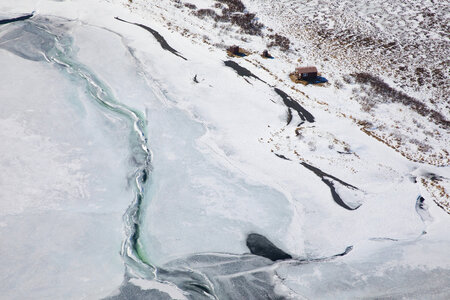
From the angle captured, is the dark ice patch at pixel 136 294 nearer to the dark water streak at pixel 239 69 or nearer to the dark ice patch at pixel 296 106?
the dark ice patch at pixel 296 106

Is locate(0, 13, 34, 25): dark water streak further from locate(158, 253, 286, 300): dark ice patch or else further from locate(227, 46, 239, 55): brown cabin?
locate(158, 253, 286, 300): dark ice patch

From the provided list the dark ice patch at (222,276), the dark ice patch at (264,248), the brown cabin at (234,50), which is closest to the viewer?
the dark ice patch at (222,276)

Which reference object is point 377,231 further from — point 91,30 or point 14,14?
point 14,14

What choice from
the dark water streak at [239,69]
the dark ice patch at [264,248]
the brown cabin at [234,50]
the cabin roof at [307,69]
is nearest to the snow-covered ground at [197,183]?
the dark ice patch at [264,248]

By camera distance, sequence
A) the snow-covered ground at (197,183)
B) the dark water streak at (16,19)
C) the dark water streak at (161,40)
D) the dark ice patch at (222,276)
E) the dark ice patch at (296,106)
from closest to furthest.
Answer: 1. the dark ice patch at (222,276)
2. the snow-covered ground at (197,183)
3. the dark ice patch at (296,106)
4. the dark water streak at (161,40)
5. the dark water streak at (16,19)


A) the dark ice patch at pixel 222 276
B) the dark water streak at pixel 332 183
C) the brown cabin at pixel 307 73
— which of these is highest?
the brown cabin at pixel 307 73

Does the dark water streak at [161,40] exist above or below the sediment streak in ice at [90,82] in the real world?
above
